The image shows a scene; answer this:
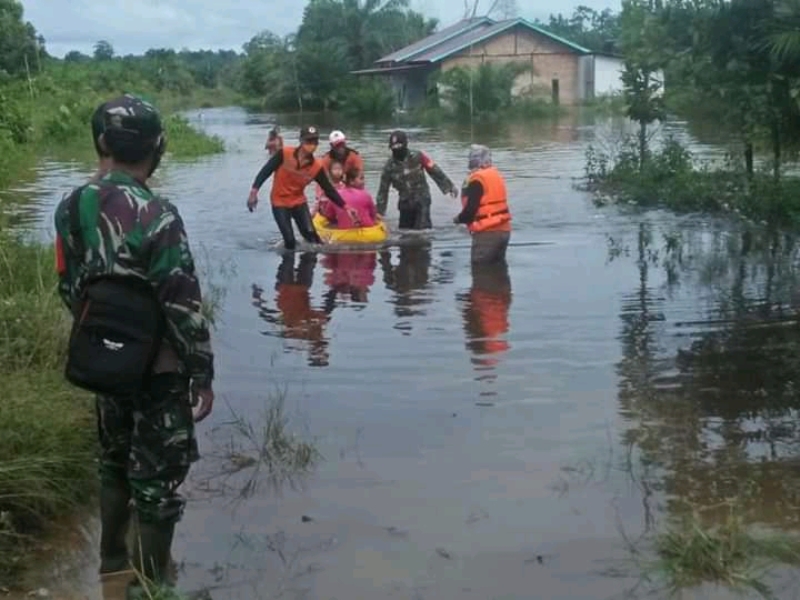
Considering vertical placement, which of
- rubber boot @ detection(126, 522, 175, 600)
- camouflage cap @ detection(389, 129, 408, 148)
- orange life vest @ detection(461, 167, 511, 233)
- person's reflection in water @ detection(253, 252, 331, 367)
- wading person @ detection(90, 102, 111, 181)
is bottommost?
person's reflection in water @ detection(253, 252, 331, 367)

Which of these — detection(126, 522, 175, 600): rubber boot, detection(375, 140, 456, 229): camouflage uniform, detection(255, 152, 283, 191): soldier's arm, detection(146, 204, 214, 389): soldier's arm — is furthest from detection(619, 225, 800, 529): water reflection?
detection(255, 152, 283, 191): soldier's arm

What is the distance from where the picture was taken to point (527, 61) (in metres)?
63.7

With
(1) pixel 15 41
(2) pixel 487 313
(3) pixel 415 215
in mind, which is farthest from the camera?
(1) pixel 15 41

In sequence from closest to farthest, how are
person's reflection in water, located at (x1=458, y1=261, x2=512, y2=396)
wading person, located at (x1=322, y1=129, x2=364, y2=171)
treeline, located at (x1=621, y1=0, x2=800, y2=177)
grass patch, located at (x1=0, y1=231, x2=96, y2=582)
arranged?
grass patch, located at (x1=0, y1=231, x2=96, y2=582), person's reflection in water, located at (x1=458, y1=261, x2=512, y2=396), treeline, located at (x1=621, y1=0, x2=800, y2=177), wading person, located at (x1=322, y1=129, x2=364, y2=171)

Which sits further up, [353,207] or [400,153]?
[400,153]

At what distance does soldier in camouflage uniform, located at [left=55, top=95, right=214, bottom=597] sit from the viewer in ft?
14.0

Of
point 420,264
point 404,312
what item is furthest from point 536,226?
point 404,312

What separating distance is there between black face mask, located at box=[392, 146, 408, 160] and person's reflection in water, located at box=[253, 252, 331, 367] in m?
2.29

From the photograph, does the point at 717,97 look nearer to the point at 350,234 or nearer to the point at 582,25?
the point at 350,234

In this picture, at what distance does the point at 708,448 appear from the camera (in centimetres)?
682

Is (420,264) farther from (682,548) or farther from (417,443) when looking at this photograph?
(682,548)

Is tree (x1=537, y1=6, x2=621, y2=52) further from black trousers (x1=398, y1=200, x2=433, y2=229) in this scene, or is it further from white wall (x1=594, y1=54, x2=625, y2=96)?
Answer: black trousers (x1=398, y1=200, x2=433, y2=229)

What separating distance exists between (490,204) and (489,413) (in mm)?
5550

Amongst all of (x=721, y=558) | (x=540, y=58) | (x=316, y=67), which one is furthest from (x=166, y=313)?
(x=316, y=67)
